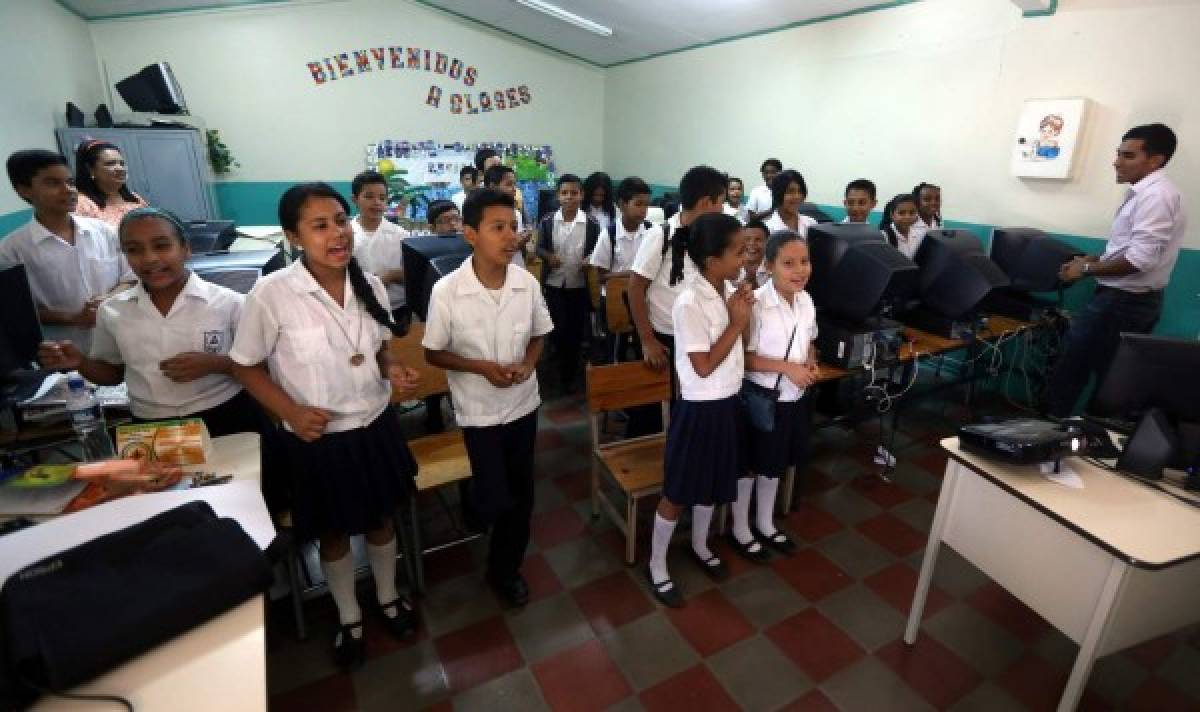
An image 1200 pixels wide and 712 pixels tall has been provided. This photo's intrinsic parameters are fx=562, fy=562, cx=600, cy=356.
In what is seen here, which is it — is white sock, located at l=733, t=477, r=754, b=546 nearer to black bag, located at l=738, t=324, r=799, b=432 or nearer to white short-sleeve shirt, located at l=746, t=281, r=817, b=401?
black bag, located at l=738, t=324, r=799, b=432

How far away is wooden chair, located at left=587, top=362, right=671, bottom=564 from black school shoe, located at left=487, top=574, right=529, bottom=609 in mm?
439

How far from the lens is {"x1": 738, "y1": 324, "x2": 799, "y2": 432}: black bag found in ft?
6.84

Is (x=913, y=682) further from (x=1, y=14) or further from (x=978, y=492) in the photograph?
(x=1, y=14)

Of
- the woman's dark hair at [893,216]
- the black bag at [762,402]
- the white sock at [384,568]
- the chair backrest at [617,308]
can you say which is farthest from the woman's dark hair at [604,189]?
the white sock at [384,568]

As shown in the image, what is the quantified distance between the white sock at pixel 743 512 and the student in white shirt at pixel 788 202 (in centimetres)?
145

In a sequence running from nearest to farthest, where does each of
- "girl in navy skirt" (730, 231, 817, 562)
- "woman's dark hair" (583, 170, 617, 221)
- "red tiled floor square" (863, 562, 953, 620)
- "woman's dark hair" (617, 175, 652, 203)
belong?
"girl in navy skirt" (730, 231, 817, 562), "red tiled floor square" (863, 562, 953, 620), "woman's dark hair" (617, 175, 652, 203), "woman's dark hair" (583, 170, 617, 221)

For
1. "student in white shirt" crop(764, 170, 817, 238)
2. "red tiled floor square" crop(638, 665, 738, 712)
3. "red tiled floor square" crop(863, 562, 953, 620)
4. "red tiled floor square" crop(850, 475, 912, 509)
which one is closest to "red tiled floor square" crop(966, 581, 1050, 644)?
"red tiled floor square" crop(863, 562, 953, 620)

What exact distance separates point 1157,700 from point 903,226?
2.53 m

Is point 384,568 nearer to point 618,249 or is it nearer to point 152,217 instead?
point 152,217

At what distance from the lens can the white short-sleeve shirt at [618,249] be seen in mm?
3619

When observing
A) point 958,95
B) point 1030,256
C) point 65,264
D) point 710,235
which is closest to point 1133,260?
point 1030,256

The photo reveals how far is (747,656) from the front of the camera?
1870 millimetres

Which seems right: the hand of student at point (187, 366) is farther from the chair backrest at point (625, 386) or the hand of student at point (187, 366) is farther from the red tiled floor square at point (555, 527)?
the red tiled floor square at point (555, 527)

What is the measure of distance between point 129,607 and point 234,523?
189 millimetres
